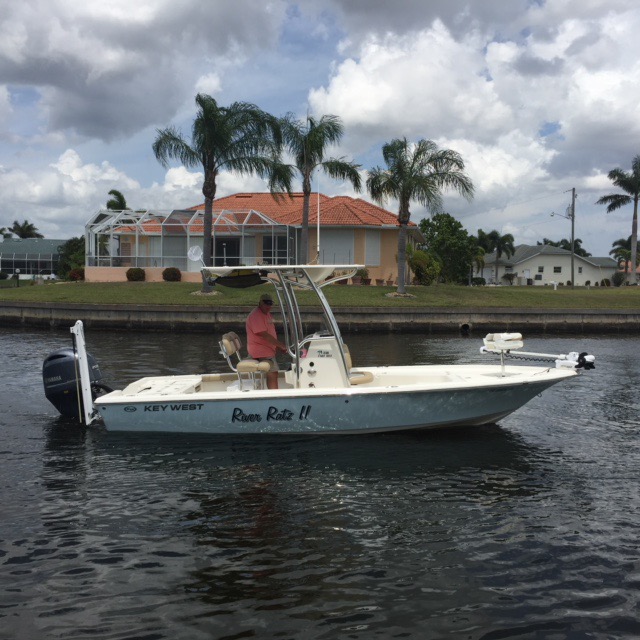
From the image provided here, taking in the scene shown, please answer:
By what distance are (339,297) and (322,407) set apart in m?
27.8

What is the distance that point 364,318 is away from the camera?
33375 mm

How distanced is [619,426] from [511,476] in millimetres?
3852

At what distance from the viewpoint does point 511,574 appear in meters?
6.18

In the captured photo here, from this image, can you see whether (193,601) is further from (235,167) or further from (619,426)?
(235,167)

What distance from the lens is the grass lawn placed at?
36.5m

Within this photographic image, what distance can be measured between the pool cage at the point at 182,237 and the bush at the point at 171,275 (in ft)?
4.81

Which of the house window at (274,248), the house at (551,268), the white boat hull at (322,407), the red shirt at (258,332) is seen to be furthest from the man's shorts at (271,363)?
the house at (551,268)

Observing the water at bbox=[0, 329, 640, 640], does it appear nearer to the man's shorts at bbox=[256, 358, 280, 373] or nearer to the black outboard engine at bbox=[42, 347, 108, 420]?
the black outboard engine at bbox=[42, 347, 108, 420]

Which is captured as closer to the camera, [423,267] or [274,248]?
[423,267]

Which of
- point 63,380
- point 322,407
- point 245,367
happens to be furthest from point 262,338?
point 63,380

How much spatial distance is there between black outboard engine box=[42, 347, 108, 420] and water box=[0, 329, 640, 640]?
46 centimetres

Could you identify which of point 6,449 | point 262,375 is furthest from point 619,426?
point 6,449

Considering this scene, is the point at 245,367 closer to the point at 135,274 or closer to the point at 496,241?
the point at 135,274

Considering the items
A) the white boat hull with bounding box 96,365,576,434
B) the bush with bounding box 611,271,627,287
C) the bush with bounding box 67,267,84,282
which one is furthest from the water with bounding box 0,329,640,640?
the bush with bounding box 611,271,627,287
